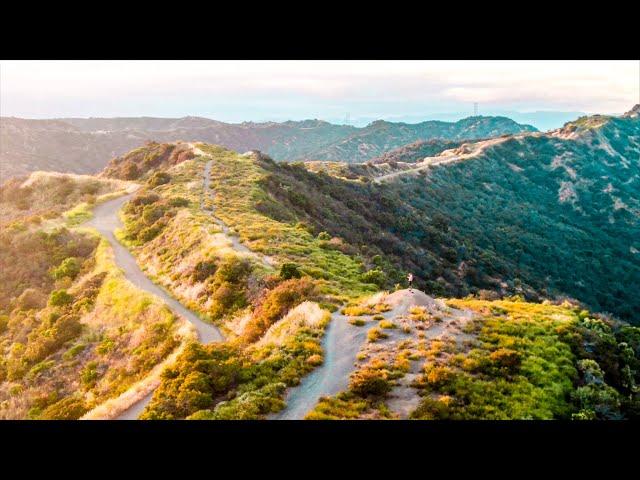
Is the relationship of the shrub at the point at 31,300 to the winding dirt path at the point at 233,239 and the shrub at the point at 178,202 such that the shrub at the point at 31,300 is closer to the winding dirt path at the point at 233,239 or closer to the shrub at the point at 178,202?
the winding dirt path at the point at 233,239

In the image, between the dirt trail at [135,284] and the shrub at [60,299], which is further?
the shrub at [60,299]

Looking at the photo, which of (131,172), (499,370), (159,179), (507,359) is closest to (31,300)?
(159,179)

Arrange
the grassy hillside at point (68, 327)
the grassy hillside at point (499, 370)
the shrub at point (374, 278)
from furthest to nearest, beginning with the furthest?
the shrub at point (374, 278)
the grassy hillside at point (68, 327)
the grassy hillside at point (499, 370)

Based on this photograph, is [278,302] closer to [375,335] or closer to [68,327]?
[375,335]

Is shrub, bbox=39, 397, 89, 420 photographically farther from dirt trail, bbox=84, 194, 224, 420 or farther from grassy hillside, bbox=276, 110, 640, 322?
grassy hillside, bbox=276, 110, 640, 322

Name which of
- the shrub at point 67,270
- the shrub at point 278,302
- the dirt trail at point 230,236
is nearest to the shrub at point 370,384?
the shrub at point 278,302

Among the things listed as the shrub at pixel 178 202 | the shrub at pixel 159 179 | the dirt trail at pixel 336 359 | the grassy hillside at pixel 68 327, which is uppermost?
the shrub at pixel 159 179
